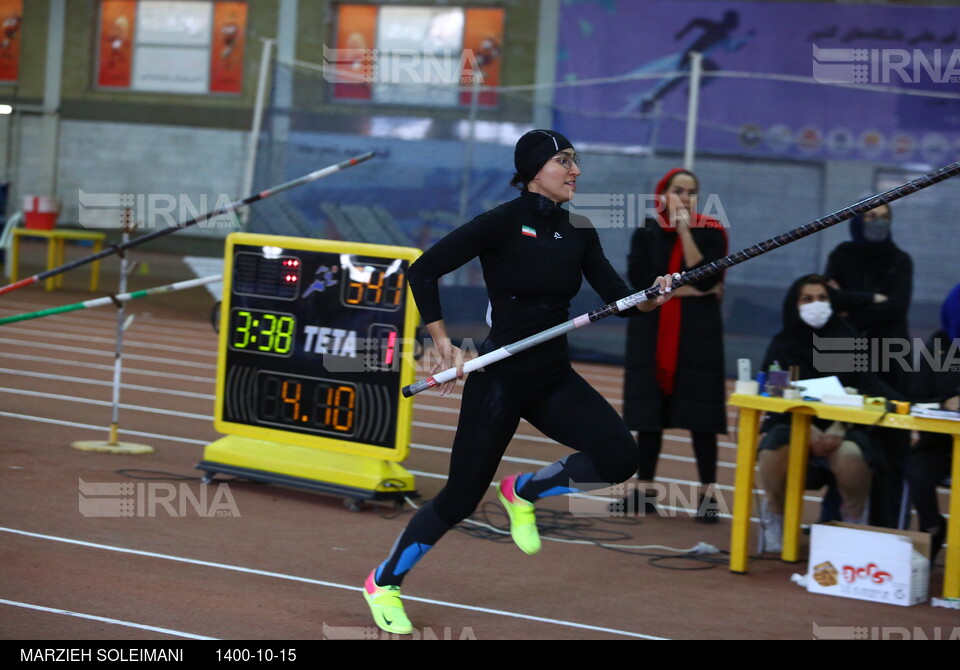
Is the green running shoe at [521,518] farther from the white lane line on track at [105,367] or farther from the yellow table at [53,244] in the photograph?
the yellow table at [53,244]

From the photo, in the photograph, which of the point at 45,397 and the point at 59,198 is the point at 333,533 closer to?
the point at 45,397

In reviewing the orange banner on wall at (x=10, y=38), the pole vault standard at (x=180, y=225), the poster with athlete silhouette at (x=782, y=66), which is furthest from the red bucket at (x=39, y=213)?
the pole vault standard at (x=180, y=225)

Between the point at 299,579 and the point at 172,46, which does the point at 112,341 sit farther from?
the point at 172,46

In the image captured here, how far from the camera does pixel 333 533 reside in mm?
6566

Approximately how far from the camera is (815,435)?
651 centimetres

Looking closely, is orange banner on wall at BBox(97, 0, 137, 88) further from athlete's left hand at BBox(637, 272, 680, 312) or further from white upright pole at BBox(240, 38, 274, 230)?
athlete's left hand at BBox(637, 272, 680, 312)

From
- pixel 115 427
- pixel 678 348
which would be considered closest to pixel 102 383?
pixel 115 427

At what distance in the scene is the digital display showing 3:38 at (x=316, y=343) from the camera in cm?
711

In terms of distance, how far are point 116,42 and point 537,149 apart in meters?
22.1

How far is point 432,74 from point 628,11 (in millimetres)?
4032

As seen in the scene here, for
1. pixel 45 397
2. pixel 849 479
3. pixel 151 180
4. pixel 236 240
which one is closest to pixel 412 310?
pixel 236 240

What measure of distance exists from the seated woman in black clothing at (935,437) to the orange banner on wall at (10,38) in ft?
75.2

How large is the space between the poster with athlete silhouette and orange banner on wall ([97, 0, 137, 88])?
929 cm

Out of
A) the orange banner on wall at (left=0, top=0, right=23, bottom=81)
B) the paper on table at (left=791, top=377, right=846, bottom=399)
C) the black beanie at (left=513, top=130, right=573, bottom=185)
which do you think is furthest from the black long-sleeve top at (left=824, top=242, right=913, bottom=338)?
the orange banner on wall at (left=0, top=0, right=23, bottom=81)
